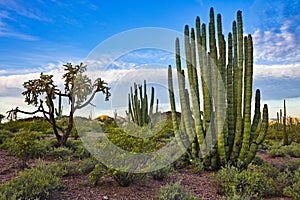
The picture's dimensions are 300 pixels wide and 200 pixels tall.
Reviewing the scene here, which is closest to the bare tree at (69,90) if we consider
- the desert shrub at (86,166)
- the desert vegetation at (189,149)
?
the desert vegetation at (189,149)

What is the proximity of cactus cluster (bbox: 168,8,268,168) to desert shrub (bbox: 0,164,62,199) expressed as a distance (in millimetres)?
3895

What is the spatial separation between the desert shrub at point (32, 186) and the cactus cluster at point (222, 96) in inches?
153

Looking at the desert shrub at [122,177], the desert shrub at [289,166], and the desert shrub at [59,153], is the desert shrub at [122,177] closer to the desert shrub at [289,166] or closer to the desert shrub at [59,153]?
the desert shrub at [59,153]

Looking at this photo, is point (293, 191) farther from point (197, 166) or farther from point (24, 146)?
point (24, 146)

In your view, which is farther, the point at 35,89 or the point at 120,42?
the point at 35,89

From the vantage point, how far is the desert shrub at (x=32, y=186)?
462 centimetres

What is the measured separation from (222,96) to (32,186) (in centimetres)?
479

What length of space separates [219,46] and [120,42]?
2.77 meters

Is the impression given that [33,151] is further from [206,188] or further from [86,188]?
[206,188]

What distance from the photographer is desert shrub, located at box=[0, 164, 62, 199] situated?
4.62 metres

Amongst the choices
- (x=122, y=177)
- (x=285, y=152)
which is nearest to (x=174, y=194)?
(x=122, y=177)

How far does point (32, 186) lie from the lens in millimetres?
4922

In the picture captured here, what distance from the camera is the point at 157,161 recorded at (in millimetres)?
Result: 6375

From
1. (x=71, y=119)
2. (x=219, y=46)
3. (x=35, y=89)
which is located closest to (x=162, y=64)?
(x=219, y=46)
